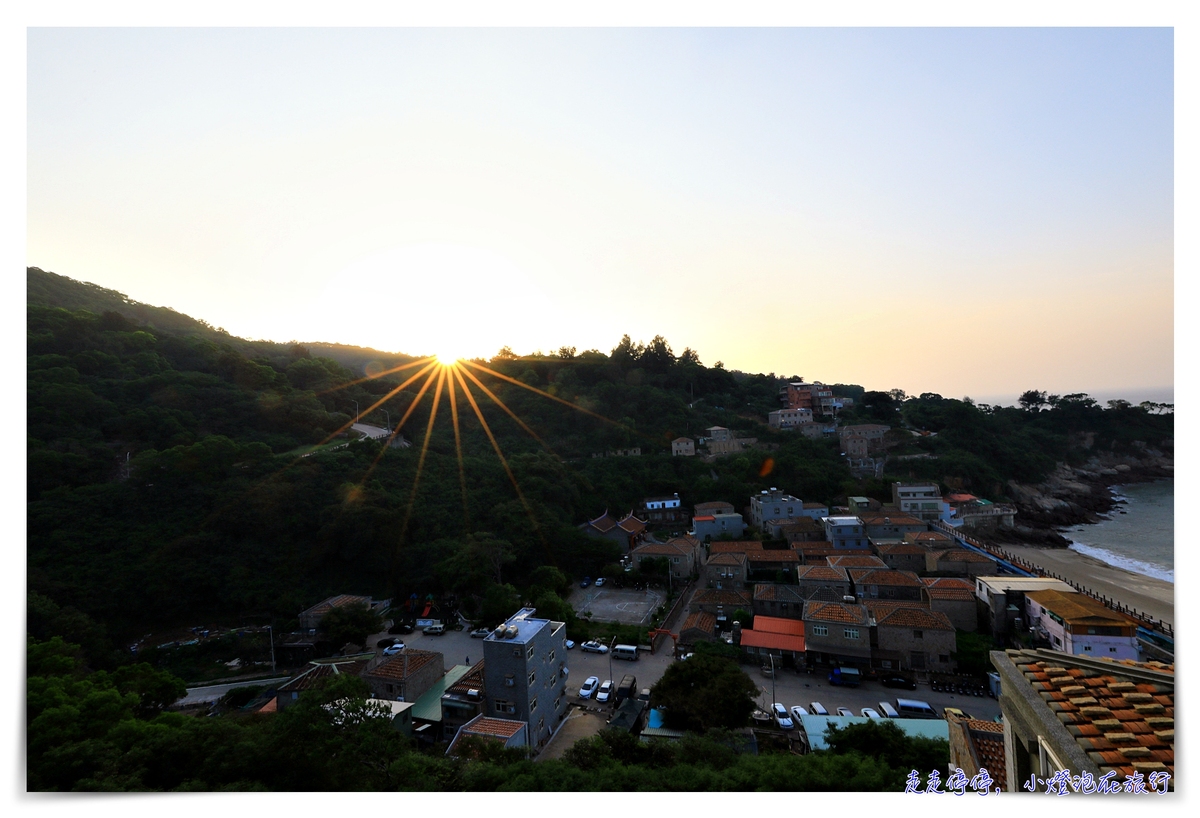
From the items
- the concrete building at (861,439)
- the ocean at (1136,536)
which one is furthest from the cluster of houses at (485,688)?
the concrete building at (861,439)

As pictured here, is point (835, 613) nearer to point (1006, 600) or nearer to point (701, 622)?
point (701, 622)

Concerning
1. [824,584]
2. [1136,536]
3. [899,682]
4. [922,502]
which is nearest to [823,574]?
[824,584]

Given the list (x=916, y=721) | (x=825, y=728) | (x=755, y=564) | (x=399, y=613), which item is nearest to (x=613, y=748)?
(x=825, y=728)

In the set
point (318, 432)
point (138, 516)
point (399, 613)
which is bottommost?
point (399, 613)

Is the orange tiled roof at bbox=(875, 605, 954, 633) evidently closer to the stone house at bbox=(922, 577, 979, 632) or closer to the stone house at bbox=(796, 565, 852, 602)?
the stone house at bbox=(796, 565, 852, 602)

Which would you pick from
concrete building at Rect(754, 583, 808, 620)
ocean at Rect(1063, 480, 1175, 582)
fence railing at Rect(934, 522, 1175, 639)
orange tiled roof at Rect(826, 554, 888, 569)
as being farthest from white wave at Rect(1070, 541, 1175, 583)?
concrete building at Rect(754, 583, 808, 620)

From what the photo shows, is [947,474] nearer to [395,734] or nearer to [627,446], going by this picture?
[627,446]
